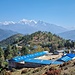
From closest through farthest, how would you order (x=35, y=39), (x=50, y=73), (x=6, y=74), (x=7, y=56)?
(x=50, y=73)
(x=6, y=74)
(x=7, y=56)
(x=35, y=39)

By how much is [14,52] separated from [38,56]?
76.9 ft

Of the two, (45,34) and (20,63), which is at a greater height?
(45,34)

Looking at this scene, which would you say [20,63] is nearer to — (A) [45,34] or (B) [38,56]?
(B) [38,56]

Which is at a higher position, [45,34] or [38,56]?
[45,34]

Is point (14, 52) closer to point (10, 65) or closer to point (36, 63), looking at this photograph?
point (10, 65)

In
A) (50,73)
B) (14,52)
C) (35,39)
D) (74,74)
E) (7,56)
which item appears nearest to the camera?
(74,74)

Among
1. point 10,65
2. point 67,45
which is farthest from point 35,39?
point 10,65

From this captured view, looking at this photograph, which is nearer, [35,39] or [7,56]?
[7,56]

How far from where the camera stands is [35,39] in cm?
18888

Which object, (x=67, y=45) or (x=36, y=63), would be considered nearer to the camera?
(x=36, y=63)

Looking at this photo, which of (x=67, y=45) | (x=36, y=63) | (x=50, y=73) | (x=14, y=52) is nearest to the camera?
(x=50, y=73)

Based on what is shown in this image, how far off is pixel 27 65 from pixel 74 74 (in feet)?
107

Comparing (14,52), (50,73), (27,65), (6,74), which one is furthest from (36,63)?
(14,52)

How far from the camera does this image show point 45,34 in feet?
642
